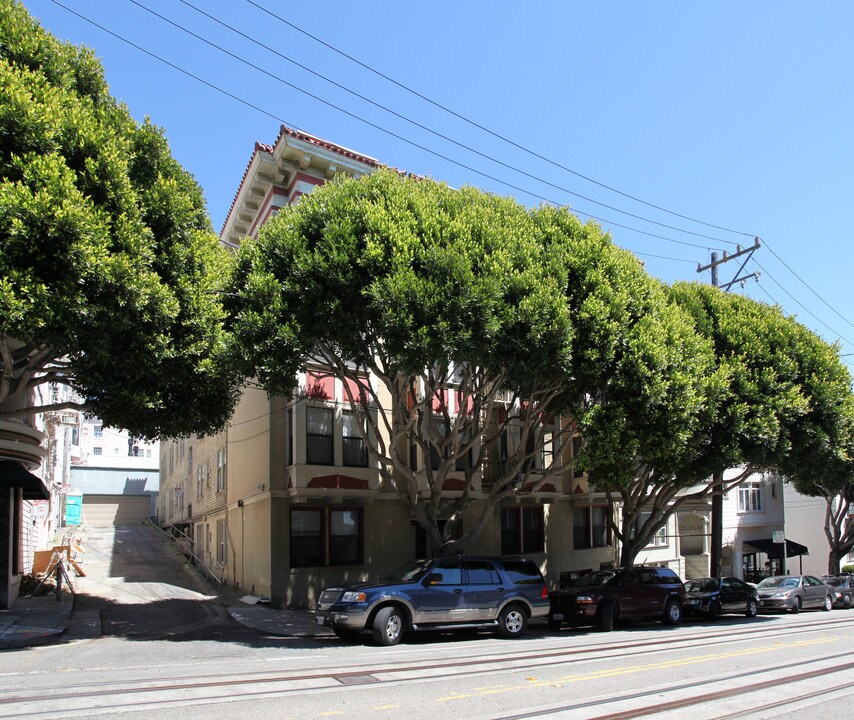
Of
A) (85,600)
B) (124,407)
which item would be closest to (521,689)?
(124,407)

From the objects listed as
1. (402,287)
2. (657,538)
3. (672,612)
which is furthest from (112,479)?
(402,287)

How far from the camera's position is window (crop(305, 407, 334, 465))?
2211 centimetres

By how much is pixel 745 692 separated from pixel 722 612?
1524 cm

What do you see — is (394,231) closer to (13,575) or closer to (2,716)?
(2,716)

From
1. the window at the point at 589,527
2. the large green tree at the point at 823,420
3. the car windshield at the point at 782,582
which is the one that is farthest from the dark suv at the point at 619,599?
the car windshield at the point at 782,582

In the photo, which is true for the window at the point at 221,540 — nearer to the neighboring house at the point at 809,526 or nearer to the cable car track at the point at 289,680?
the cable car track at the point at 289,680

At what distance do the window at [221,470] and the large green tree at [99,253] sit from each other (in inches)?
457

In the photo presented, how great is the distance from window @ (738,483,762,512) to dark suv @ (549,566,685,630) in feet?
68.8

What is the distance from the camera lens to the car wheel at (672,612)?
2106cm

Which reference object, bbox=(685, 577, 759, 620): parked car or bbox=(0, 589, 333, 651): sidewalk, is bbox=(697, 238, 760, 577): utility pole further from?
bbox=(0, 589, 333, 651): sidewalk

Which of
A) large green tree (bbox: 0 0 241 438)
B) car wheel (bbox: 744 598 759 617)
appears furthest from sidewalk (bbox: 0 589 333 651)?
car wheel (bbox: 744 598 759 617)

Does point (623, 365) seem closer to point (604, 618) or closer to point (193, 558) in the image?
point (604, 618)

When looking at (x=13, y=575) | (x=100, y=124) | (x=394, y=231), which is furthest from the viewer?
(x=13, y=575)

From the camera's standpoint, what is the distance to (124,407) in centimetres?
1412
